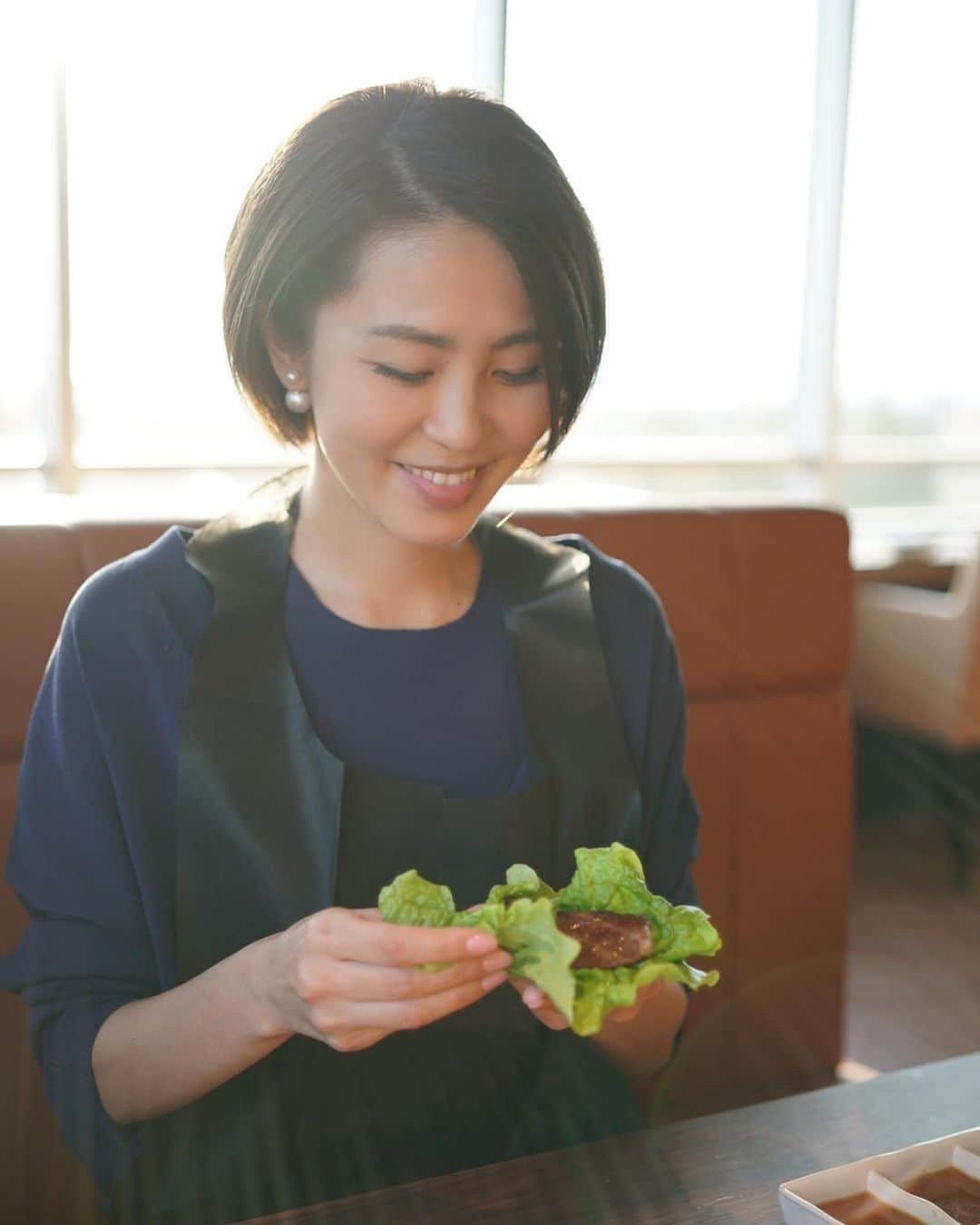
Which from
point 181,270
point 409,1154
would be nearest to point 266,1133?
point 409,1154

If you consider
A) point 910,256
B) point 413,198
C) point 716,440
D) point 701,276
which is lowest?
point 716,440

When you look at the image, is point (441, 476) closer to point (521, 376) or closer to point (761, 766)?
point (521, 376)

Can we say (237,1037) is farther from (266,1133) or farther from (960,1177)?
(960,1177)

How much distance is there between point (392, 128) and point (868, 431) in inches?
169

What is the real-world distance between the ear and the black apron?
15 cm

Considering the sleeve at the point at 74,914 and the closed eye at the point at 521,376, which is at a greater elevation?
the closed eye at the point at 521,376

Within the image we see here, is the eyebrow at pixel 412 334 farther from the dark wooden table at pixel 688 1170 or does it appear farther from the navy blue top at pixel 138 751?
the dark wooden table at pixel 688 1170

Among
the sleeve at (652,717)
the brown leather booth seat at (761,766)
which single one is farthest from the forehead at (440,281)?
the brown leather booth seat at (761,766)

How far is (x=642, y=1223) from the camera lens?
93cm

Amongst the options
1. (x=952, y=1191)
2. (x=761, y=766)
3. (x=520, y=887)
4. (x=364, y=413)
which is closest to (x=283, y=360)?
(x=364, y=413)

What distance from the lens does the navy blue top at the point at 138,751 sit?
1190 mm

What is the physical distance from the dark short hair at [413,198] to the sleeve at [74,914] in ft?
1.34

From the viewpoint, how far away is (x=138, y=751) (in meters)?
1.25

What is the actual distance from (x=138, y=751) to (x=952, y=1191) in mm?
757
